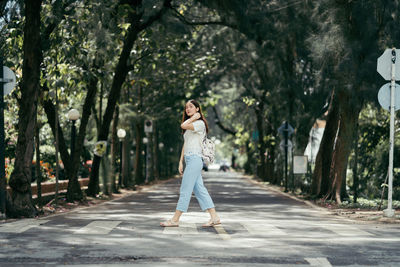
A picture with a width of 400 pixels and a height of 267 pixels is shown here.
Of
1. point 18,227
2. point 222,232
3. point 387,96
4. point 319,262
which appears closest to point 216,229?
point 222,232

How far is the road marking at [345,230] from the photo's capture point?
1101 cm

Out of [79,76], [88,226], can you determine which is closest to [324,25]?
[79,76]

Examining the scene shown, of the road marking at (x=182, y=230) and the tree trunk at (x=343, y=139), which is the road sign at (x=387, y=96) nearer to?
the road marking at (x=182, y=230)

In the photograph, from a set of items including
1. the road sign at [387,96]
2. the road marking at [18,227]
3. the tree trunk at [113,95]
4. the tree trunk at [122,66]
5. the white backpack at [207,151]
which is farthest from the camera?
the tree trunk at [113,95]

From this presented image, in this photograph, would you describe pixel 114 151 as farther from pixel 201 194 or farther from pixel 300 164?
pixel 201 194

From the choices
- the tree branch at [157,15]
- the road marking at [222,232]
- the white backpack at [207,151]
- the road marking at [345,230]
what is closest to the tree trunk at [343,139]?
the tree branch at [157,15]

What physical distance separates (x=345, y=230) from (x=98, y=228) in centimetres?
395

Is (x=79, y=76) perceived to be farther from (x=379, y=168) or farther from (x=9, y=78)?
(x=379, y=168)

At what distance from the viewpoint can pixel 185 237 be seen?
33.8 ft

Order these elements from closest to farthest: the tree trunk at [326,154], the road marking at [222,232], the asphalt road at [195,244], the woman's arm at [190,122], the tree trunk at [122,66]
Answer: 1. the asphalt road at [195,244]
2. the road marking at [222,232]
3. the woman's arm at [190,122]
4. the tree trunk at [122,66]
5. the tree trunk at [326,154]

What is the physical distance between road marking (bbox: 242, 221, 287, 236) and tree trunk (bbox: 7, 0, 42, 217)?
4.58 metres

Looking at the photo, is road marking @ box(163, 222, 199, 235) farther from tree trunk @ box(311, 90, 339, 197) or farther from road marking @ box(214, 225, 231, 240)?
tree trunk @ box(311, 90, 339, 197)

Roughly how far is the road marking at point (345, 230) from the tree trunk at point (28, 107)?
234 inches

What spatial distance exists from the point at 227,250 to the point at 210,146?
2962 mm
